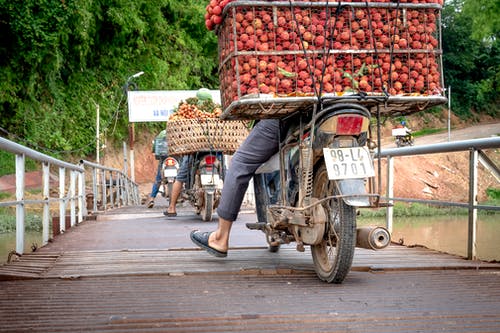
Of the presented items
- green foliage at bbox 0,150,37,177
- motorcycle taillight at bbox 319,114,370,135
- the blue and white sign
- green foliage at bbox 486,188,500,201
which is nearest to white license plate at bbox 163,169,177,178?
motorcycle taillight at bbox 319,114,370,135

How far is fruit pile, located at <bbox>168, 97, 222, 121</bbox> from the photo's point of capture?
944cm

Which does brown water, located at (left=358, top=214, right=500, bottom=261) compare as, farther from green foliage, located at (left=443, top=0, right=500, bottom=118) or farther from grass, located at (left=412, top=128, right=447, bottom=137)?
green foliage, located at (left=443, top=0, right=500, bottom=118)

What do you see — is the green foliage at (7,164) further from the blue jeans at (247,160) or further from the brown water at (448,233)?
the blue jeans at (247,160)

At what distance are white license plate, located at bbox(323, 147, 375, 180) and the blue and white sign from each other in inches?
917

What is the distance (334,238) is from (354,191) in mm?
399

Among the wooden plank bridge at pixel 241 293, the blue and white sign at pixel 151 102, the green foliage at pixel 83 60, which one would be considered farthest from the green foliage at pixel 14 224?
the blue and white sign at pixel 151 102

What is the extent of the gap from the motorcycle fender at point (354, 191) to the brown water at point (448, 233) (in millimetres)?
5069

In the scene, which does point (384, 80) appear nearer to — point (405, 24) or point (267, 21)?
point (405, 24)

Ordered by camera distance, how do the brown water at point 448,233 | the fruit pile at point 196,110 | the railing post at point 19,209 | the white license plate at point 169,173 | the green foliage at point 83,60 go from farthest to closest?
1. the green foliage at point 83,60
2. the white license plate at point 169,173
3. the brown water at point 448,233
4. the fruit pile at point 196,110
5. the railing post at point 19,209

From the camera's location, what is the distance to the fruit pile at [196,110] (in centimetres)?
944

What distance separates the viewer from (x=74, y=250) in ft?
19.0

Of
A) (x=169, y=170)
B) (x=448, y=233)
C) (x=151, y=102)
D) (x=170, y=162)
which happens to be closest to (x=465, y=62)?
(x=151, y=102)

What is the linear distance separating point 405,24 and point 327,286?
153 cm

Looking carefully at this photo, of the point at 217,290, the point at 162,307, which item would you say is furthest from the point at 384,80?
the point at 162,307
